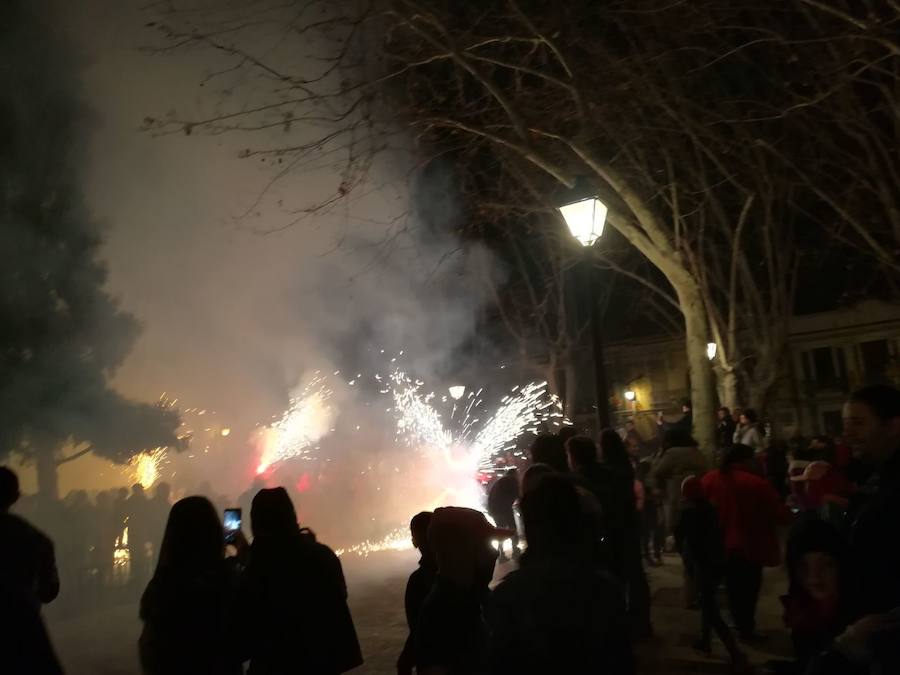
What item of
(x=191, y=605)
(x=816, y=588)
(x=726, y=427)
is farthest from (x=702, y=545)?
(x=726, y=427)

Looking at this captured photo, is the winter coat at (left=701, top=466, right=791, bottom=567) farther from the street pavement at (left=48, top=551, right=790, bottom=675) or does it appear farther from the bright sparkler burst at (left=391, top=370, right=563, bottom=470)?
the bright sparkler burst at (left=391, top=370, right=563, bottom=470)

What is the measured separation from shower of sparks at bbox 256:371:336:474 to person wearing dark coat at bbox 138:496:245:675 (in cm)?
1359

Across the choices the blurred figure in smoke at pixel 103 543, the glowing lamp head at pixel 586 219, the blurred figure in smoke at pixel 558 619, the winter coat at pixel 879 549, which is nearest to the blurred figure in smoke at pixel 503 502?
the glowing lamp head at pixel 586 219

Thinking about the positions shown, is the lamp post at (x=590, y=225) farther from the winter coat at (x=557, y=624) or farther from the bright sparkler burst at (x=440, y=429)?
the bright sparkler burst at (x=440, y=429)

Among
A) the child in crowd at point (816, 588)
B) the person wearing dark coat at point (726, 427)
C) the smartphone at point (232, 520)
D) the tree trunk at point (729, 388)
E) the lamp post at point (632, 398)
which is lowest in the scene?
the child in crowd at point (816, 588)

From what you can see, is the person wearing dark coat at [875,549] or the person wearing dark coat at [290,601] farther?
the person wearing dark coat at [290,601]

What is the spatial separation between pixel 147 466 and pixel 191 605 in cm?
1266

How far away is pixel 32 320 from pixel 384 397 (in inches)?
451

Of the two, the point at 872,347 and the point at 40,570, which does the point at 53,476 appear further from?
the point at 872,347

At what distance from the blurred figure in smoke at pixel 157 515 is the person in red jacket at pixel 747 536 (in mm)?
8208

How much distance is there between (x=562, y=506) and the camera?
7.60ft

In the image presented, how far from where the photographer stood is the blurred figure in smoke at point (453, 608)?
8.21ft

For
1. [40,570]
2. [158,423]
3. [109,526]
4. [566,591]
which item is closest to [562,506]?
[566,591]

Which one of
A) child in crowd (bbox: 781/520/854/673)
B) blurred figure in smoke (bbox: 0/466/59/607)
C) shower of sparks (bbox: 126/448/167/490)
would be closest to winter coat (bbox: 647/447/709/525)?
child in crowd (bbox: 781/520/854/673)
